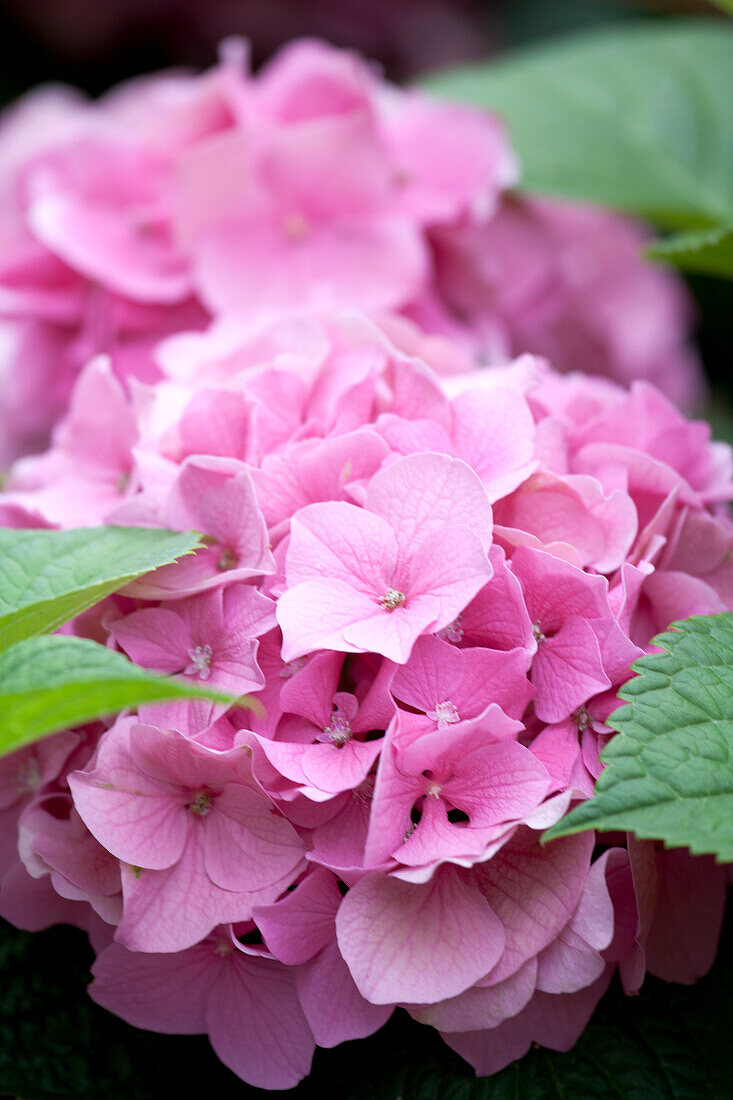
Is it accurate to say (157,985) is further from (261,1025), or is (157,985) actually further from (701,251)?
(701,251)

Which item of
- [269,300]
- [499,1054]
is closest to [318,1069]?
[499,1054]

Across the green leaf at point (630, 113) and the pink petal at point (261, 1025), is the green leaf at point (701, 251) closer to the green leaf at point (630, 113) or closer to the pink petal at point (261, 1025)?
the green leaf at point (630, 113)

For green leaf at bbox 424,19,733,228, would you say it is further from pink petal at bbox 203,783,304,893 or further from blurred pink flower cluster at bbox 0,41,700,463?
pink petal at bbox 203,783,304,893

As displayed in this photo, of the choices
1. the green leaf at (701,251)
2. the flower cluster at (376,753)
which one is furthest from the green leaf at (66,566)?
the green leaf at (701,251)

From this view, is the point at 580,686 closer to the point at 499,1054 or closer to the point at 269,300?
the point at 499,1054

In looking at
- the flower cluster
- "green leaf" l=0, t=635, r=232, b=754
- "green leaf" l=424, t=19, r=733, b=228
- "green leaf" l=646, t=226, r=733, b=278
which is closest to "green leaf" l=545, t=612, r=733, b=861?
the flower cluster
